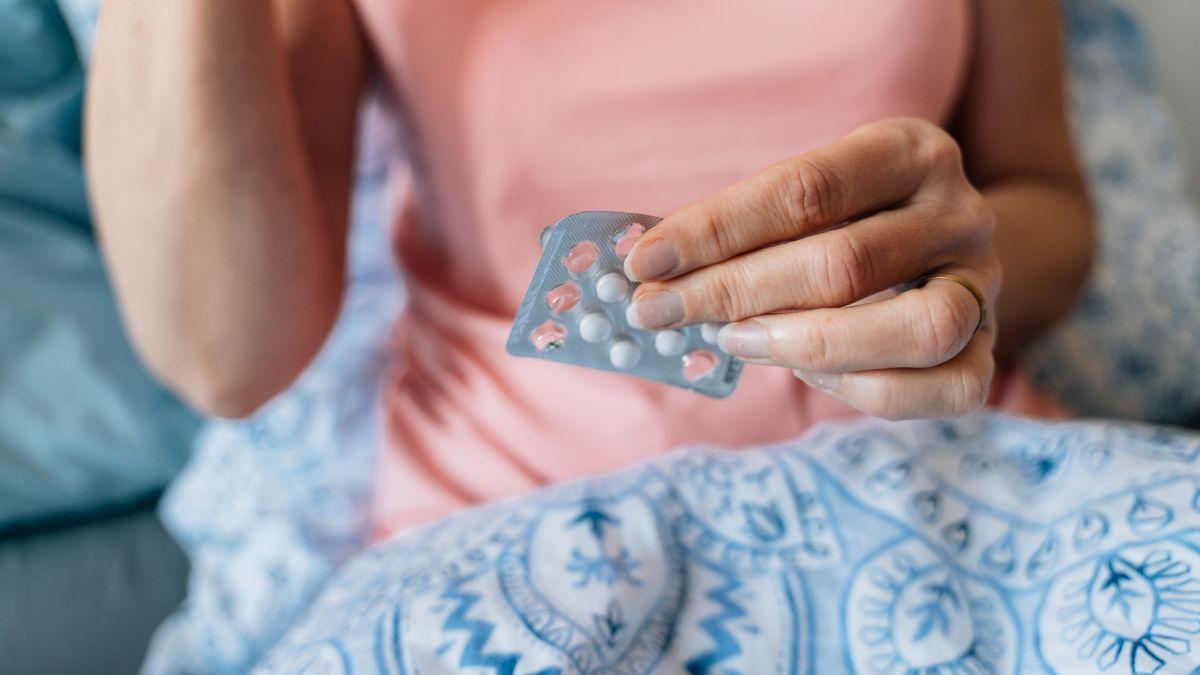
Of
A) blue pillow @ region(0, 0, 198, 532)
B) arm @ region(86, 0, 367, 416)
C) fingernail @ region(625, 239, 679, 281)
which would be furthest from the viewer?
blue pillow @ region(0, 0, 198, 532)

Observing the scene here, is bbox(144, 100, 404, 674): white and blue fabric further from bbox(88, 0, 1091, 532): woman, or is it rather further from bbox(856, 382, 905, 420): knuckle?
bbox(856, 382, 905, 420): knuckle

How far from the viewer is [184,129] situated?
520 mm

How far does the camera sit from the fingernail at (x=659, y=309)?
14.3 inches

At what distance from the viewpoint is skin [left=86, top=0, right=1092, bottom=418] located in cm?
37

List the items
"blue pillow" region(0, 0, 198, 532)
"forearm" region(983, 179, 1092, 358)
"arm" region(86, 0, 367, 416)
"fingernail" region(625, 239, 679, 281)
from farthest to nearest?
"blue pillow" region(0, 0, 198, 532), "forearm" region(983, 179, 1092, 358), "arm" region(86, 0, 367, 416), "fingernail" region(625, 239, 679, 281)

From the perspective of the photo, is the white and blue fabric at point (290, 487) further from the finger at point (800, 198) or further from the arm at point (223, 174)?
the finger at point (800, 198)

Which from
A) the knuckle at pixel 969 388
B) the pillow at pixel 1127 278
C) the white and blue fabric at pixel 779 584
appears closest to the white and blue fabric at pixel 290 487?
the white and blue fabric at pixel 779 584

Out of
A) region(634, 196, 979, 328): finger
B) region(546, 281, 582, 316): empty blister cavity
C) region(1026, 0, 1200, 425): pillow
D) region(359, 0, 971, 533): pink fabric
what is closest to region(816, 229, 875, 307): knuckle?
region(634, 196, 979, 328): finger

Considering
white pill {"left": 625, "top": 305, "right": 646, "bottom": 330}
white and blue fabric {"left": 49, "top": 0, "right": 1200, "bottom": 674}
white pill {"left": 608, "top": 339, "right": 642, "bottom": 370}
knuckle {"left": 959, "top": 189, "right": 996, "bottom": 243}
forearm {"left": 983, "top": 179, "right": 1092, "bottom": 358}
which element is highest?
knuckle {"left": 959, "top": 189, "right": 996, "bottom": 243}

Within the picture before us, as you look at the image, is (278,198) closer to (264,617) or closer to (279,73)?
(279,73)

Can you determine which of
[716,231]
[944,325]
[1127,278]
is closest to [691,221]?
[716,231]

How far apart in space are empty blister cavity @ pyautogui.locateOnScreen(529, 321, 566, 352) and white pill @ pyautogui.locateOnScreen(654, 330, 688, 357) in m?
0.04

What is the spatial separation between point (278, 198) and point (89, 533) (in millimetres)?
476

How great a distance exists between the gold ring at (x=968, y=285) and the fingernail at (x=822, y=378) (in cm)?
6
